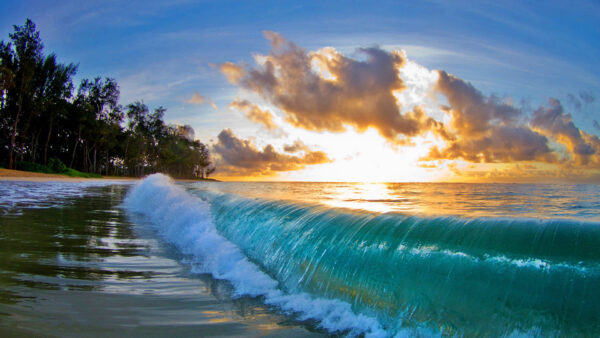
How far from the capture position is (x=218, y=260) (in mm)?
5980

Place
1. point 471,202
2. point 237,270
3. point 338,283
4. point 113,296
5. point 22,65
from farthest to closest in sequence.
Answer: point 22,65
point 471,202
point 237,270
point 338,283
point 113,296

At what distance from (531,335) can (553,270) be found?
2.27 feet

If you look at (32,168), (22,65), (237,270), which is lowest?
(237,270)

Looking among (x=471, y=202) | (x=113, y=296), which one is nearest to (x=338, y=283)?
(x=113, y=296)

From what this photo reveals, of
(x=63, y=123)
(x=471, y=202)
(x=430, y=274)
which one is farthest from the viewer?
(x=63, y=123)

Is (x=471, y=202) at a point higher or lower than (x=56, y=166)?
lower

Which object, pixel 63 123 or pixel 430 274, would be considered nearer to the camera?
pixel 430 274

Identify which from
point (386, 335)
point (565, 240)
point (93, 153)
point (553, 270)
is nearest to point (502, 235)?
point (565, 240)

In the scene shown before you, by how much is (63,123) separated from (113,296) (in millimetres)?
61454

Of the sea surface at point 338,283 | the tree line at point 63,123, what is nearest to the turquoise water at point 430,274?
the sea surface at point 338,283

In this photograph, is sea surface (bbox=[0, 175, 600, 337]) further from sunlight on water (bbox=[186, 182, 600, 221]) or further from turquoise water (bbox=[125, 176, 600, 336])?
sunlight on water (bbox=[186, 182, 600, 221])

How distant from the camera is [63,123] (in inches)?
2164

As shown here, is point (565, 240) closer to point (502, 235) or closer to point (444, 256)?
point (502, 235)

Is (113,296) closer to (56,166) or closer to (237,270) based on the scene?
(237,270)
